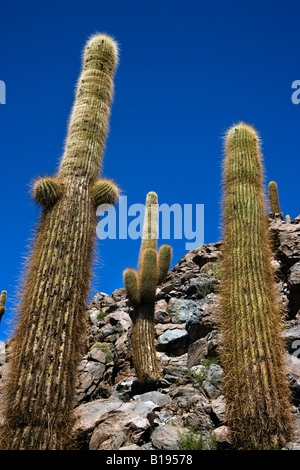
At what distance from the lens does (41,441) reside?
3346mm

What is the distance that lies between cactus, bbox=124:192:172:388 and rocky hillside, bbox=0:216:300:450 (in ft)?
1.24

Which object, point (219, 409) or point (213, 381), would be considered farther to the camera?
point (213, 381)

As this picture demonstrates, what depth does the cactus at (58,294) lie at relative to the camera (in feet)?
11.3

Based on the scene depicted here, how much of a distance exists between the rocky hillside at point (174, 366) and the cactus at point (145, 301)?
378 millimetres

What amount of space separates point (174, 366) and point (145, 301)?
6.25 ft

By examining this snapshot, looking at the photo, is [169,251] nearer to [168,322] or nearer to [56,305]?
[168,322]

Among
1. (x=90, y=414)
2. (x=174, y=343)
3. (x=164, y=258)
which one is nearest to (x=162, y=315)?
(x=174, y=343)

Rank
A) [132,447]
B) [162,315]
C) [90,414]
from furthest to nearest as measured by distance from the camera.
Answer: [162,315]
[90,414]
[132,447]

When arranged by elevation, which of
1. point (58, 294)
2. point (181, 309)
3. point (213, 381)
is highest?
point (181, 309)

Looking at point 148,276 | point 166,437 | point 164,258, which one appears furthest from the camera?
point 164,258

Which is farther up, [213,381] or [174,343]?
[174,343]

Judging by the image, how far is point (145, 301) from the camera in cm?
1008

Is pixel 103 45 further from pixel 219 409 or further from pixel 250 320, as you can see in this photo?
pixel 219 409
